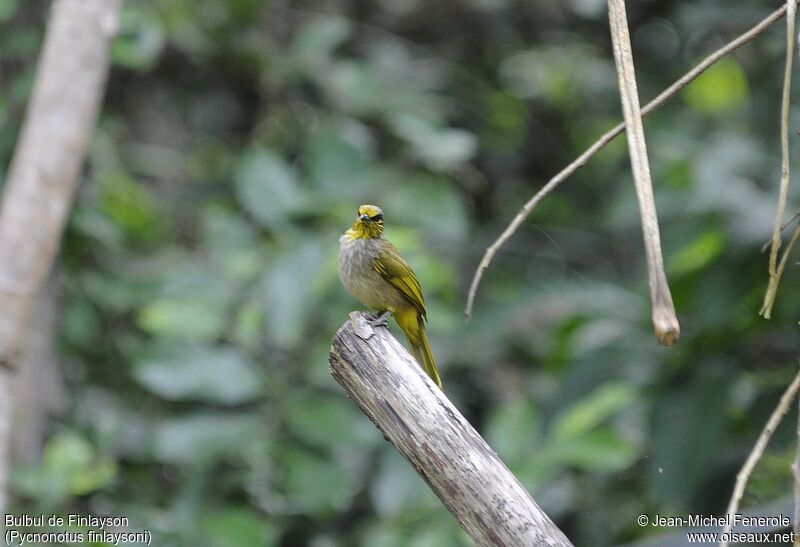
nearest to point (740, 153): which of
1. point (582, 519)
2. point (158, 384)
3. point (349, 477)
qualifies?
point (582, 519)

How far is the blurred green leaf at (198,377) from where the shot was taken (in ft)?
13.2

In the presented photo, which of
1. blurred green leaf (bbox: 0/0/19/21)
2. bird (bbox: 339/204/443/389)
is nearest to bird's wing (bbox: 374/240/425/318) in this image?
bird (bbox: 339/204/443/389)

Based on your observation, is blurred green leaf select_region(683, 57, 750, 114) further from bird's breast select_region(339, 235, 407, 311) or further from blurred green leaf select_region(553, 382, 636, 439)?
bird's breast select_region(339, 235, 407, 311)

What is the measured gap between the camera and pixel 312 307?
4223 mm

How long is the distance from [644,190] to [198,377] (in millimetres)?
2868

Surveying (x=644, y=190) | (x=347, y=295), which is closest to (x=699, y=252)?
(x=347, y=295)

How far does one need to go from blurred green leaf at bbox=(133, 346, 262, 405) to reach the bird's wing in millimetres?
955

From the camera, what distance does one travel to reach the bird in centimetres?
343

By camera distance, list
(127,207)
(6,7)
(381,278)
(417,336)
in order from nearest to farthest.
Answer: (381,278) < (417,336) < (6,7) < (127,207)

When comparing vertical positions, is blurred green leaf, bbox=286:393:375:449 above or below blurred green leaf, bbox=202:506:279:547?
above

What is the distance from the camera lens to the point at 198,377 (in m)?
4.05

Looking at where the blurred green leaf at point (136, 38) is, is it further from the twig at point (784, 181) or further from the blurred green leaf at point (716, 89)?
the blurred green leaf at point (716, 89)

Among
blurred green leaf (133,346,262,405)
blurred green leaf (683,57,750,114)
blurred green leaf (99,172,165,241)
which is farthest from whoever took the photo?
blurred green leaf (683,57,750,114)

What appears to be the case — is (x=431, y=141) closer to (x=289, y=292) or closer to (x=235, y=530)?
(x=289, y=292)
